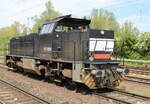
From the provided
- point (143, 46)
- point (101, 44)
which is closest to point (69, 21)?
point (101, 44)

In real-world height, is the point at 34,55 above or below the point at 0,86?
above

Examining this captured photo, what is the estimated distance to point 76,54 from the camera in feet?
30.8

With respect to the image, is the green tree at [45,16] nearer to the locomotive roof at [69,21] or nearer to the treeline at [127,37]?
the treeline at [127,37]

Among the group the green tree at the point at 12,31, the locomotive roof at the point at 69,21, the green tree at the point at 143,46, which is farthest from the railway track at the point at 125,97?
the green tree at the point at 12,31

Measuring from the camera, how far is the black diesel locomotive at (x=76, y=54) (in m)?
8.70

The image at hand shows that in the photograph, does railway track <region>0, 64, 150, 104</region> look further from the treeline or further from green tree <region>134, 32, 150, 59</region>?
green tree <region>134, 32, 150, 59</region>

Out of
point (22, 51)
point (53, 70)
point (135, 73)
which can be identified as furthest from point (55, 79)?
point (135, 73)

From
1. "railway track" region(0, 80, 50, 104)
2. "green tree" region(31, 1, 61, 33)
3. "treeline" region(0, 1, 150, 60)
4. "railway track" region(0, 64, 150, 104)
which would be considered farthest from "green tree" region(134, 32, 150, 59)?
"green tree" region(31, 1, 61, 33)

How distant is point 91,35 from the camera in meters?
8.96

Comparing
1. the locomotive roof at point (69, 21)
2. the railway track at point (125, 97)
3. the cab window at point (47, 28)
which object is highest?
the locomotive roof at point (69, 21)

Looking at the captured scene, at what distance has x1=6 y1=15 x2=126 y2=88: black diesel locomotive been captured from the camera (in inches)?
343

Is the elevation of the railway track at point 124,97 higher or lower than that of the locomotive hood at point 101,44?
lower

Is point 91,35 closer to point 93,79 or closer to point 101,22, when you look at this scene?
point 93,79

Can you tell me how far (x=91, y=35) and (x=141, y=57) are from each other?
59.3 ft
